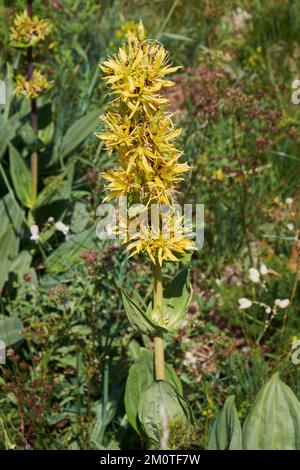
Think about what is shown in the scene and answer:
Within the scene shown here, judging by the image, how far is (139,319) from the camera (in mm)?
2312

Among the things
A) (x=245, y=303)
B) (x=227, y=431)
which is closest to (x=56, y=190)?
(x=245, y=303)

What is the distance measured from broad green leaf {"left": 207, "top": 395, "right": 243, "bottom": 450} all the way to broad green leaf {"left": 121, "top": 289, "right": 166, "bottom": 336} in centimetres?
33

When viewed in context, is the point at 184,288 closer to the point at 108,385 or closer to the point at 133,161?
the point at 133,161

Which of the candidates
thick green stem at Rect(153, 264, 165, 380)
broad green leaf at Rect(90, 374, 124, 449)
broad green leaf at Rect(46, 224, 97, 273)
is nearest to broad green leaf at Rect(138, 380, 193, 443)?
thick green stem at Rect(153, 264, 165, 380)

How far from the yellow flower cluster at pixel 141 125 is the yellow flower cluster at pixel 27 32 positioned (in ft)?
5.17

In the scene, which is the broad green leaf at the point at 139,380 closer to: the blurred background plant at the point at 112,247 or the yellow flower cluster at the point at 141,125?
the blurred background plant at the point at 112,247

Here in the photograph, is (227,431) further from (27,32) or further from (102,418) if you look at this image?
(27,32)

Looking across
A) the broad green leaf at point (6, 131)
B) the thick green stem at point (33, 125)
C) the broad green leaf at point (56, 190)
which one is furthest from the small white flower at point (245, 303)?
A: the broad green leaf at point (6, 131)

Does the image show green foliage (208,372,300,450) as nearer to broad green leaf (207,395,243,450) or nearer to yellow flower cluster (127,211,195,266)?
broad green leaf (207,395,243,450)

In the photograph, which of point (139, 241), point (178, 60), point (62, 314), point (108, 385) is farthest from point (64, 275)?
point (178, 60)

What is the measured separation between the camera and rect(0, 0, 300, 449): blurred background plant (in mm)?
2887

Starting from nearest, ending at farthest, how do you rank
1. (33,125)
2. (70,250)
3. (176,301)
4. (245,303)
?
(176,301)
(245,303)
(70,250)
(33,125)

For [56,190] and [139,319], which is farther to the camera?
[56,190]

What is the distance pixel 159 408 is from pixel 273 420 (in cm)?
40
